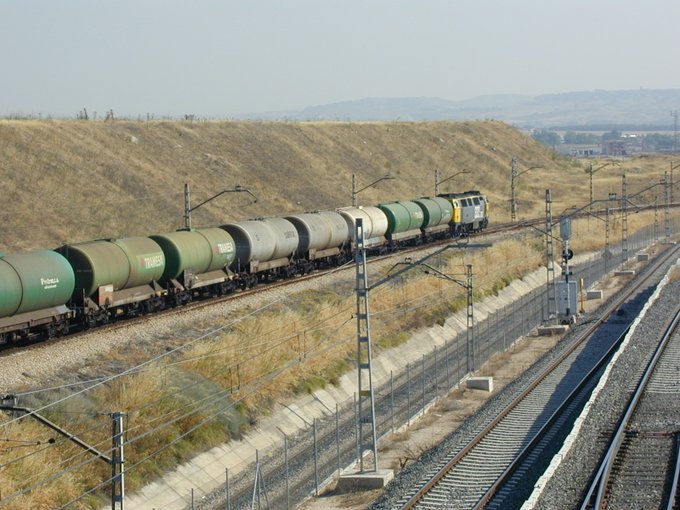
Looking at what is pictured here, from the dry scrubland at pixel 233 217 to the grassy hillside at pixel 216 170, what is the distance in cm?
22

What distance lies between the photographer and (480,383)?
3922 centimetres

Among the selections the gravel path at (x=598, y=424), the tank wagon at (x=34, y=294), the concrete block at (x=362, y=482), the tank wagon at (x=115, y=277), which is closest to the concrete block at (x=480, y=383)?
the gravel path at (x=598, y=424)

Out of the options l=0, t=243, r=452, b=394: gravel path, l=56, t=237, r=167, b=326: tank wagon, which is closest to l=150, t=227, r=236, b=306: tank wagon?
l=56, t=237, r=167, b=326: tank wagon

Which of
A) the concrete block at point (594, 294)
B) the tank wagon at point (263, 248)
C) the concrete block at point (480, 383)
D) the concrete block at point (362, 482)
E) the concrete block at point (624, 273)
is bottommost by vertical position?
the concrete block at point (624, 273)

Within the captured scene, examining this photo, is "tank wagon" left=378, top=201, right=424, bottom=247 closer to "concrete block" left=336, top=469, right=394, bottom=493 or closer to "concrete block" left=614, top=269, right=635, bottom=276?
"concrete block" left=614, top=269, right=635, bottom=276

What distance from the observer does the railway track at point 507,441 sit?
25.0 m

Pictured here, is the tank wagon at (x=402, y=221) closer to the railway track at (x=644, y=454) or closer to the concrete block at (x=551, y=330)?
the concrete block at (x=551, y=330)

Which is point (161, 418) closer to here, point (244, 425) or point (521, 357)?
point (244, 425)

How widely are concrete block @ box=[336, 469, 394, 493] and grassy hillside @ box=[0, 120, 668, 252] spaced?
138 ft

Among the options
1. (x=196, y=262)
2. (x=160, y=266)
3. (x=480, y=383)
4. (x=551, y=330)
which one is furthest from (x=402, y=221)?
(x=480, y=383)

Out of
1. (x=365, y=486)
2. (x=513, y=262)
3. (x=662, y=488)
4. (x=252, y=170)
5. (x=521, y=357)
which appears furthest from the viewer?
(x=252, y=170)

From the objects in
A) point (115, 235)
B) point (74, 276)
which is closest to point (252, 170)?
point (115, 235)

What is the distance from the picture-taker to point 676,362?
41.5 m

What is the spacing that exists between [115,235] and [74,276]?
38.3 m
